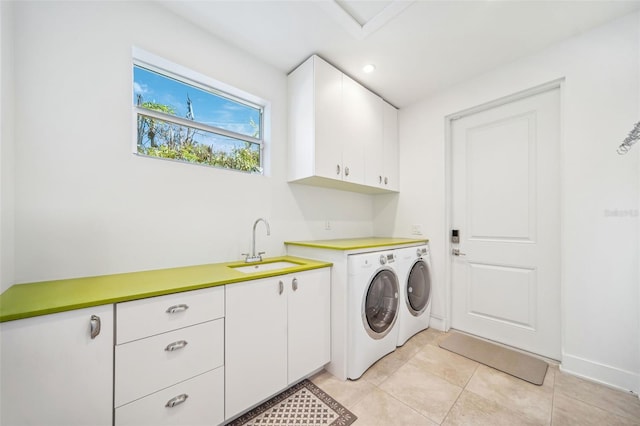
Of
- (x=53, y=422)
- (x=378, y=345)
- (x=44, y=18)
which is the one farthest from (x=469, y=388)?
(x=44, y=18)

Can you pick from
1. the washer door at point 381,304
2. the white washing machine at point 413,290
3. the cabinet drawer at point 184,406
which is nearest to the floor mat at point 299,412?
the cabinet drawer at point 184,406

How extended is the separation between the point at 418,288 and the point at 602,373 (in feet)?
4.35

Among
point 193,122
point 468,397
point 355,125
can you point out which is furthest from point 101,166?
point 468,397

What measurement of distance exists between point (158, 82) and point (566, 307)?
363cm

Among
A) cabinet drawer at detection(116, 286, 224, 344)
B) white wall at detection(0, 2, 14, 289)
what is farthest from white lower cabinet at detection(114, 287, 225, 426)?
white wall at detection(0, 2, 14, 289)

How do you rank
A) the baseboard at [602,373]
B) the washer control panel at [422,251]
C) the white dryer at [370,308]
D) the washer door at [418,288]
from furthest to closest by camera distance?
the washer control panel at [422,251] → the washer door at [418,288] → the white dryer at [370,308] → the baseboard at [602,373]

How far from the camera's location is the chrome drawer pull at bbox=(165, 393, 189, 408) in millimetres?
1146

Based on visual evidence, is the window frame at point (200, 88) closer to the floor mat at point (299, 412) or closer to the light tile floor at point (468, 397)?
the floor mat at point (299, 412)

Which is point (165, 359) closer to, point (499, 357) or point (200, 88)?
point (200, 88)

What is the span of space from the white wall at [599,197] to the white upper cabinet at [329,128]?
56.6 inches

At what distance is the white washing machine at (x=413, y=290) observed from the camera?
224 cm

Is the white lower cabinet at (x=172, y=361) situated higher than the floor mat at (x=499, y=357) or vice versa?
the white lower cabinet at (x=172, y=361)

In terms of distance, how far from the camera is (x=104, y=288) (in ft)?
3.77

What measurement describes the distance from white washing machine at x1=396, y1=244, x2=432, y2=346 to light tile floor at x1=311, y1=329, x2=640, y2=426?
1.27 feet
